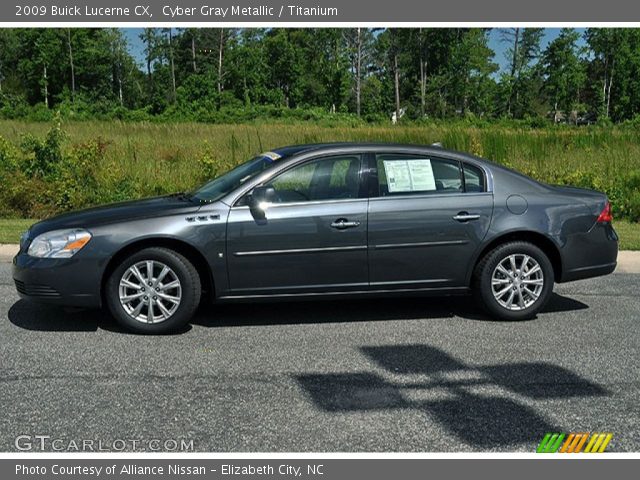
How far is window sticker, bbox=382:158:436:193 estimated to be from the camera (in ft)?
21.1

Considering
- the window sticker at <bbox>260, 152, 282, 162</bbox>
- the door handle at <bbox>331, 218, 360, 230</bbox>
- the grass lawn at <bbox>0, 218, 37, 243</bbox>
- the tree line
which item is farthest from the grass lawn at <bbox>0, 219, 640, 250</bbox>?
the tree line

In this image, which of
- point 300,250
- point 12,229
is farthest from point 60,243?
point 12,229

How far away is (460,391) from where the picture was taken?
473 centimetres

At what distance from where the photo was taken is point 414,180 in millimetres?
6473

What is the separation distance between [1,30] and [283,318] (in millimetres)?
87268

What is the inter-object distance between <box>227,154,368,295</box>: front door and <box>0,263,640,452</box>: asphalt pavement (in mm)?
435

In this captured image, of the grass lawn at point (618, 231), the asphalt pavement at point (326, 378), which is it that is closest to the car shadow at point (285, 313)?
the asphalt pavement at point (326, 378)

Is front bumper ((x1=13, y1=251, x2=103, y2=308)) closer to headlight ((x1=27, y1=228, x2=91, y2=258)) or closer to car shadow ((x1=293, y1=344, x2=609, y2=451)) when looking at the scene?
headlight ((x1=27, y1=228, x2=91, y2=258))

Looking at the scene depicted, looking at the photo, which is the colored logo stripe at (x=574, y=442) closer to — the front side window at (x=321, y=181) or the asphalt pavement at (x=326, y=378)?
the asphalt pavement at (x=326, y=378)

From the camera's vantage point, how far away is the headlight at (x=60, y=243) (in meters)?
5.89

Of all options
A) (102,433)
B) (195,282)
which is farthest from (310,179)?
(102,433)

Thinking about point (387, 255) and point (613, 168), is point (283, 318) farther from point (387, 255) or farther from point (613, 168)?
point (613, 168)

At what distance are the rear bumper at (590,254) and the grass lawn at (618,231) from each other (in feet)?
11.6
